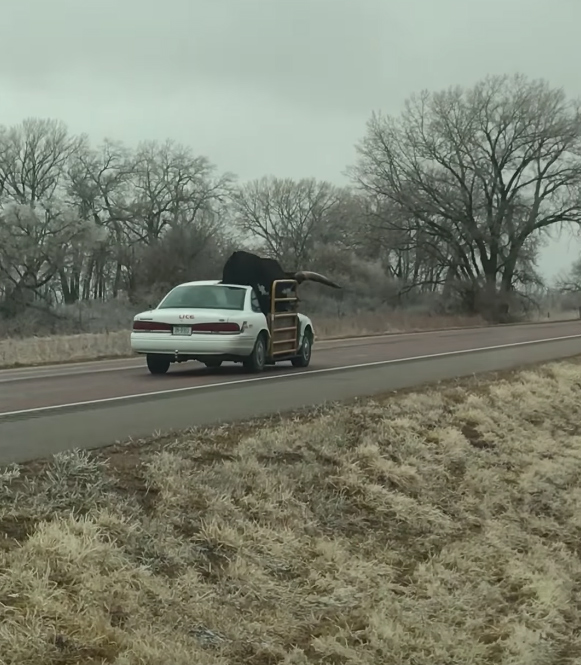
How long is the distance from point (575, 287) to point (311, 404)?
327 ft

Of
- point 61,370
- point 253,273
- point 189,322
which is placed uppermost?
point 253,273

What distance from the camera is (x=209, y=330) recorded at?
15719 millimetres

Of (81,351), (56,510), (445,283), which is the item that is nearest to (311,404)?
(56,510)

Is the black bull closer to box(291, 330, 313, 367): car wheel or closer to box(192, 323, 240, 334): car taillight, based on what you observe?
box(291, 330, 313, 367): car wheel

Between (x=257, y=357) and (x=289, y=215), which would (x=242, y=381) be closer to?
(x=257, y=357)

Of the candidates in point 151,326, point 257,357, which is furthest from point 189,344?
point 257,357

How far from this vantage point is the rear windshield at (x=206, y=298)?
1648cm

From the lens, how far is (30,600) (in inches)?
192

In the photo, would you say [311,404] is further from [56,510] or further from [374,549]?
[56,510]

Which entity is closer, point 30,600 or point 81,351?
point 30,600

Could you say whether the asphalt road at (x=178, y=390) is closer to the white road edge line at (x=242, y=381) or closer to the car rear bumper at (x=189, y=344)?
the white road edge line at (x=242, y=381)

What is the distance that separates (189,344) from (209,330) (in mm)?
407

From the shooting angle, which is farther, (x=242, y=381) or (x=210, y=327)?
(x=210, y=327)

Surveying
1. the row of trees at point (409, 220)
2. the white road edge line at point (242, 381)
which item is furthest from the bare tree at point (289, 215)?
the white road edge line at point (242, 381)
